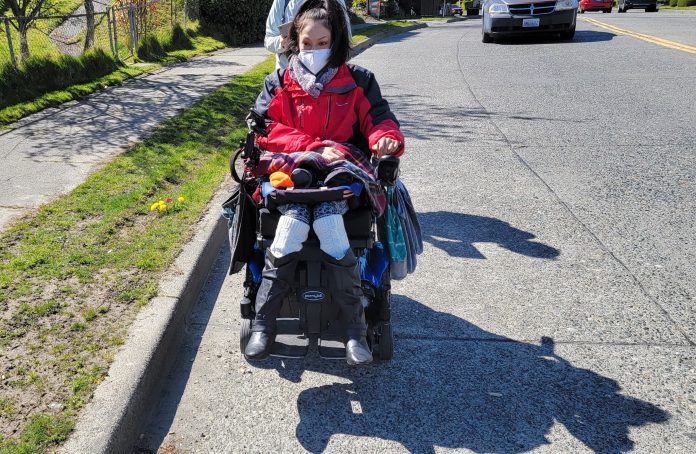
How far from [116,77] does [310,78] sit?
869 centimetres

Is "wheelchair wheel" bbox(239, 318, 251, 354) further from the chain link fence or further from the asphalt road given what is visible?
the chain link fence

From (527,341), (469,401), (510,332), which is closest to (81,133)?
(510,332)

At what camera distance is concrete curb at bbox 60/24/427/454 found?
9.51 feet

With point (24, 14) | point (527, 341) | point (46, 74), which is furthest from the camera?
point (24, 14)

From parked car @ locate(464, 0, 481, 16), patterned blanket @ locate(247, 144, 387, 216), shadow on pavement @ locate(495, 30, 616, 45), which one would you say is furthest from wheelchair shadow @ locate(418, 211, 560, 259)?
parked car @ locate(464, 0, 481, 16)

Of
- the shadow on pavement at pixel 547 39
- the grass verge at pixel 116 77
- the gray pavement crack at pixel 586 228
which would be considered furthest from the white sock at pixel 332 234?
the shadow on pavement at pixel 547 39

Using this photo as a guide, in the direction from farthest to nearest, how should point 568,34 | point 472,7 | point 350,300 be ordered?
1. point 472,7
2. point 568,34
3. point 350,300

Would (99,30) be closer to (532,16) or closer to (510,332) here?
(532,16)

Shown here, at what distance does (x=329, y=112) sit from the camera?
3684mm

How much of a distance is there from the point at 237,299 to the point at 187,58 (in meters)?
11.2

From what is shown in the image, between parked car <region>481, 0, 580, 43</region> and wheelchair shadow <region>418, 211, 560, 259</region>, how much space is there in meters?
12.5

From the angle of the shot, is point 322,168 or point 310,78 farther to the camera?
point 310,78

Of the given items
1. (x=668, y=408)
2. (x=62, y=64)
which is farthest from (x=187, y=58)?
(x=668, y=408)

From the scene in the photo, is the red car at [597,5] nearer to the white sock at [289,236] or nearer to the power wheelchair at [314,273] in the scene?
the power wheelchair at [314,273]
